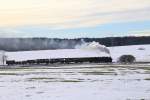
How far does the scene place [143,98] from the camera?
21297 millimetres

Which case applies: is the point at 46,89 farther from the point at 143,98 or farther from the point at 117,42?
the point at 117,42

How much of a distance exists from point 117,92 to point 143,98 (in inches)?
114

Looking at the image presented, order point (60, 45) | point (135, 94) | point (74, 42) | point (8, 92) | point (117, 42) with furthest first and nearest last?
point (117, 42), point (60, 45), point (74, 42), point (8, 92), point (135, 94)

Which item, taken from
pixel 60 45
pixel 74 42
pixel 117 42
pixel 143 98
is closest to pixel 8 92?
pixel 143 98

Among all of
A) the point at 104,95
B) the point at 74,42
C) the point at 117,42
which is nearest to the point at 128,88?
the point at 104,95

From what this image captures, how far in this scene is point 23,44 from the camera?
465 feet

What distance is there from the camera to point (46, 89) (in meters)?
26.6

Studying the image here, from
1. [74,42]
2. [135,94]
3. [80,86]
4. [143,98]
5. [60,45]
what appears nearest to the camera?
[143,98]

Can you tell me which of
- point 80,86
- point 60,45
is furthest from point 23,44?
point 80,86

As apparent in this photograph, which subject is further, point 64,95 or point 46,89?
point 46,89

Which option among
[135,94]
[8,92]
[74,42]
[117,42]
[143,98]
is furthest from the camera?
[117,42]

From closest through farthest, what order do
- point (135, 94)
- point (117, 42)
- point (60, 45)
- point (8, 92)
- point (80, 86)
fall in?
point (135, 94) < point (8, 92) < point (80, 86) < point (60, 45) < point (117, 42)

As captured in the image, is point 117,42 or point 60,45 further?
point 117,42

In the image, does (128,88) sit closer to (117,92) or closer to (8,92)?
(117,92)
